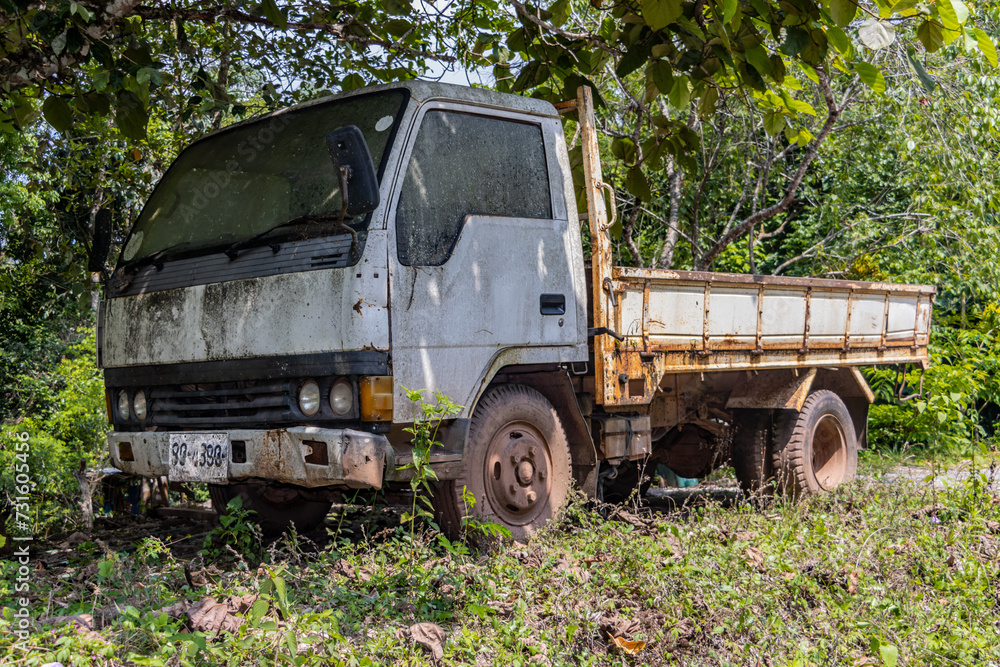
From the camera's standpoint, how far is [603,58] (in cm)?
604

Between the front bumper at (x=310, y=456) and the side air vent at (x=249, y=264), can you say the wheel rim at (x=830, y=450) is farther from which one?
the side air vent at (x=249, y=264)

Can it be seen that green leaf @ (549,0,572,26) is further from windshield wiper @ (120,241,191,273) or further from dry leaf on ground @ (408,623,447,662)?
dry leaf on ground @ (408,623,447,662)

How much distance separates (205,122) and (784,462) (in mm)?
5982

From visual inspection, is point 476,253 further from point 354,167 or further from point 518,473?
point 518,473

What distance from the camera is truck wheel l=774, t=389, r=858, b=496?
6.71 m

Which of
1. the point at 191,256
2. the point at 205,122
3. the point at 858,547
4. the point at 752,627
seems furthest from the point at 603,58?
the point at 205,122

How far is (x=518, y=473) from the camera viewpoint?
16.1 ft

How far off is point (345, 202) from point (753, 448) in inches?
161

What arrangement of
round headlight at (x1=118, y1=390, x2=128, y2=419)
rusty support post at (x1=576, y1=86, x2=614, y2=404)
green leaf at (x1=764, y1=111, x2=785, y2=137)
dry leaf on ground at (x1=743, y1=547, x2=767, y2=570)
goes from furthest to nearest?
green leaf at (x1=764, y1=111, x2=785, y2=137) < rusty support post at (x1=576, y1=86, x2=614, y2=404) < round headlight at (x1=118, y1=390, x2=128, y2=419) < dry leaf on ground at (x1=743, y1=547, x2=767, y2=570)

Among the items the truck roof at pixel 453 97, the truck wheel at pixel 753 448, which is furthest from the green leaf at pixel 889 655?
the truck wheel at pixel 753 448

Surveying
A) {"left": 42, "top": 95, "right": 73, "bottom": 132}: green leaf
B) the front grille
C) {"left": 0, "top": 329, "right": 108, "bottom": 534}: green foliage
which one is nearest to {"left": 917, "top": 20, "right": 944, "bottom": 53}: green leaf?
the front grille

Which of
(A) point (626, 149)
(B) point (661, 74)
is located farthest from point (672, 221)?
(B) point (661, 74)

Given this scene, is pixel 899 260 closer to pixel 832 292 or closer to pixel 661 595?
pixel 832 292

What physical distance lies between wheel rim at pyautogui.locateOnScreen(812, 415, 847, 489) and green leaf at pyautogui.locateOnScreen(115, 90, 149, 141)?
17.4 feet
